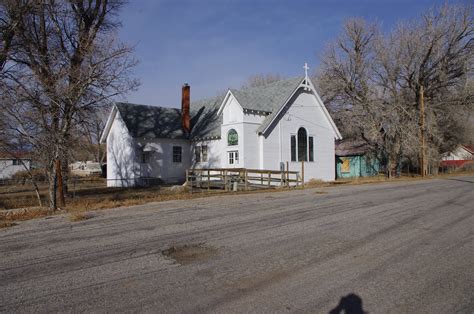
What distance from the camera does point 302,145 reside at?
29.8 metres

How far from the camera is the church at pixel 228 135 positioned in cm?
2720

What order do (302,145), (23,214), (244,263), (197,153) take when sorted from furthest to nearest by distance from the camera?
(197,153) < (302,145) < (23,214) < (244,263)

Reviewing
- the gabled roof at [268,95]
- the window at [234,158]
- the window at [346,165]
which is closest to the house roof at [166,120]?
the window at [234,158]

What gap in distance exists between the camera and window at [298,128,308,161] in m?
29.5

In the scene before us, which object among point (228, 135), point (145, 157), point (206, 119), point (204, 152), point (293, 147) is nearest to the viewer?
point (228, 135)

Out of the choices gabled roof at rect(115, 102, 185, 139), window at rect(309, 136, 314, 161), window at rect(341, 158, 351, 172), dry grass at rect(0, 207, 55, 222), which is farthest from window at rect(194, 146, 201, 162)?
window at rect(341, 158, 351, 172)

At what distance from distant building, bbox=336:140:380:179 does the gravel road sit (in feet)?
97.8

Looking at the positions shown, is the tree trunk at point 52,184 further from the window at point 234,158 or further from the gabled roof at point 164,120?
the gabled roof at point 164,120

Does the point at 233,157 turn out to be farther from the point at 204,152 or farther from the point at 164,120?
the point at 164,120

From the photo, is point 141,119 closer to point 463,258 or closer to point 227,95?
point 227,95

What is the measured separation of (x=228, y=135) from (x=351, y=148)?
1833 cm

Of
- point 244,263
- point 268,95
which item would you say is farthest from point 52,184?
point 268,95

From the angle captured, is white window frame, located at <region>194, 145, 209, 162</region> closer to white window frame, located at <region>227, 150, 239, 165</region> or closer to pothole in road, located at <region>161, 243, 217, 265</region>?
white window frame, located at <region>227, 150, 239, 165</region>

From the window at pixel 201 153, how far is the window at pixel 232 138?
3223 millimetres
